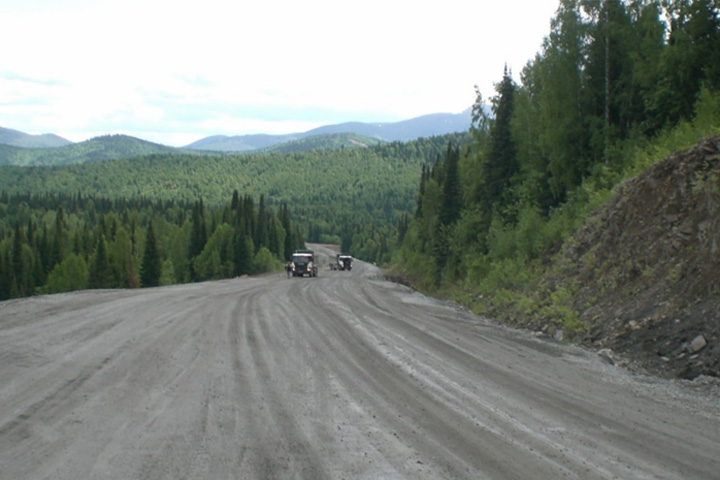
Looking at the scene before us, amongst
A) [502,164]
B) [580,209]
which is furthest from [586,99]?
[502,164]

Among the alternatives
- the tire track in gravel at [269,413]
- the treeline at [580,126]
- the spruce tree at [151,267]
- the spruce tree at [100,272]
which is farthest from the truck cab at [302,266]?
the spruce tree at [100,272]

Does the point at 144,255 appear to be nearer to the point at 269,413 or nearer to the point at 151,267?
the point at 151,267

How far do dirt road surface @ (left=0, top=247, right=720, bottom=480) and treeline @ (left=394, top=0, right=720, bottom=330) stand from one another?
5845 millimetres

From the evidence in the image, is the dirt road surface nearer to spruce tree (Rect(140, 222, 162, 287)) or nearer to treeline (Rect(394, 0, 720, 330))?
treeline (Rect(394, 0, 720, 330))

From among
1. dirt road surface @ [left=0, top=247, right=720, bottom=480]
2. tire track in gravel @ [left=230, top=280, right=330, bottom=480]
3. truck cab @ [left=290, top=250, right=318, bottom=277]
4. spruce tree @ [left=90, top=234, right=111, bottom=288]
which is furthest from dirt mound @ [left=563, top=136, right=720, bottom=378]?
spruce tree @ [left=90, top=234, right=111, bottom=288]

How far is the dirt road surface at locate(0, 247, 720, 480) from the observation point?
6555mm

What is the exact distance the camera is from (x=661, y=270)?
1516cm

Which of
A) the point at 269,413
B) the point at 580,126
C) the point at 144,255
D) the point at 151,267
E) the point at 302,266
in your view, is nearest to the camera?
the point at 269,413

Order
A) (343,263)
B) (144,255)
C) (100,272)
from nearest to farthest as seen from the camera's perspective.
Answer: (343,263)
(144,255)
(100,272)

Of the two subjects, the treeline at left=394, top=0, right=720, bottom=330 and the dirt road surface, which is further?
the treeline at left=394, top=0, right=720, bottom=330

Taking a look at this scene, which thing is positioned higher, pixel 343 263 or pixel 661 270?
pixel 661 270

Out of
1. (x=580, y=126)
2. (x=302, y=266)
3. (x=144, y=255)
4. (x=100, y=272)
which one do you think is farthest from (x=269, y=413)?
(x=100, y=272)

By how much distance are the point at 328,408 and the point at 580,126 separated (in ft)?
79.2

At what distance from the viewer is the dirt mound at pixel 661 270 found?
1216cm
